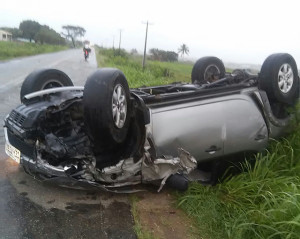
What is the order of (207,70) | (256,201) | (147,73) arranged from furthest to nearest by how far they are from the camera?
(147,73) < (207,70) < (256,201)

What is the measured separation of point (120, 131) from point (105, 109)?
35 cm

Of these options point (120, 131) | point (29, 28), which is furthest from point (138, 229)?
point (29, 28)

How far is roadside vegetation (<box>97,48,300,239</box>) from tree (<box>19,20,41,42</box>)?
8483cm

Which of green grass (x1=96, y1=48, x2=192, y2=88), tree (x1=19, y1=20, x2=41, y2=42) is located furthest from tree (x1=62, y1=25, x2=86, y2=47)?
green grass (x1=96, y1=48, x2=192, y2=88)

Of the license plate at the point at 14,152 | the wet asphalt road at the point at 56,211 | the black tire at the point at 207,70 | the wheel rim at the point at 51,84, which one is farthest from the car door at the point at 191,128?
the black tire at the point at 207,70

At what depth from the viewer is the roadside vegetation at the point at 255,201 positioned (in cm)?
288

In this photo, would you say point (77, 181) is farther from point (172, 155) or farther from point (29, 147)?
point (172, 155)

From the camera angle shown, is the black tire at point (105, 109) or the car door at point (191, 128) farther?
the car door at point (191, 128)

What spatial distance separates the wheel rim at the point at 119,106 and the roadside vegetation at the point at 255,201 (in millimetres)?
968

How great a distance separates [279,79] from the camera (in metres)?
4.57

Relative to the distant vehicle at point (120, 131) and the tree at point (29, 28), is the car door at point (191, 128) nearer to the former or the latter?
the distant vehicle at point (120, 131)

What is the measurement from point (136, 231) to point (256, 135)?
6.62 ft

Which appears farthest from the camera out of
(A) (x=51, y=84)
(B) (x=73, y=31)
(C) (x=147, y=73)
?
(B) (x=73, y=31)

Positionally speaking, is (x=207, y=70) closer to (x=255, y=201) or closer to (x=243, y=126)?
(x=243, y=126)
